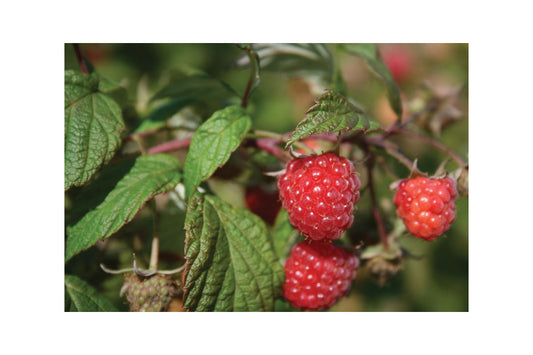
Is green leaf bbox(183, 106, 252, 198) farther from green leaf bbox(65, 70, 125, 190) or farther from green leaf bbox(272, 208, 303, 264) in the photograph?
green leaf bbox(272, 208, 303, 264)

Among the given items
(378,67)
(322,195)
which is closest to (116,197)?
(322,195)

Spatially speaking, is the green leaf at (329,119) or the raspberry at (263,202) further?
the raspberry at (263,202)

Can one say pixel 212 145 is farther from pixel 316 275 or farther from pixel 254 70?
pixel 316 275

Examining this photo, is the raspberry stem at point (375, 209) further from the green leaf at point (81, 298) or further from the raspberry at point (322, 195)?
the green leaf at point (81, 298)

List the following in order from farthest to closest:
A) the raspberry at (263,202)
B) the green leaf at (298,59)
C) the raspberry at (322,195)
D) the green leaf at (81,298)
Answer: the green leaf at (298,59) < the raspberry at (263,202) < the green leaf at (81,298) < the raspberry at (322,195)

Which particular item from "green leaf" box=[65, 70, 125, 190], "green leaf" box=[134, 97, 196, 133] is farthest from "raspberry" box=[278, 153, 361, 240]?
"green leaf" box=[134, 97, 196, 133]

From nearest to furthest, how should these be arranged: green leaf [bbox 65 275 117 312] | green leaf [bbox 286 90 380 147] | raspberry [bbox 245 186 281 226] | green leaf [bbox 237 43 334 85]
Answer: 1. green leaf [bbox 286 90 380 147]
2. green leaf [bbox 65 275 117 312]
3. raspberry [bbox 245 186 281 226]
4. green leaf [bbox 237 43 334 85]

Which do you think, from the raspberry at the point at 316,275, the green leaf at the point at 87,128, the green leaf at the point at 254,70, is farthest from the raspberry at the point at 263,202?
the green leaf at the point at 87,128

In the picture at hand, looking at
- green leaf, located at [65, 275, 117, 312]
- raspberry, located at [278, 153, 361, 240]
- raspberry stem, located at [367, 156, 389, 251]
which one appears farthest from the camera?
raspberry stem, located at [367, 156, 389, 251]

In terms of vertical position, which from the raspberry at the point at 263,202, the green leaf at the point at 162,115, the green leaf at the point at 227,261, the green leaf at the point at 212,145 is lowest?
the green leaf at the point at 227,261
